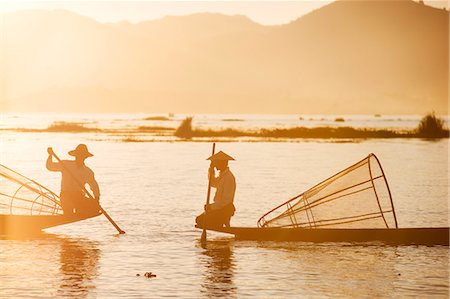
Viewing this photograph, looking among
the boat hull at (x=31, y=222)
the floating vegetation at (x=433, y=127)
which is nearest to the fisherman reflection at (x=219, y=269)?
the boat hull at (x=31, y=222)

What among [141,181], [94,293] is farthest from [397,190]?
[94,293]

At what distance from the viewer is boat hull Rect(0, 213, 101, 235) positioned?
2138 centimetres

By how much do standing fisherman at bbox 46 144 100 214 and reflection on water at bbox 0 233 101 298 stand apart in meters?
0.79

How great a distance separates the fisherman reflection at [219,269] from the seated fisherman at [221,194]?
548 millimetres

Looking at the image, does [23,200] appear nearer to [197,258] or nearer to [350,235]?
[197,258]

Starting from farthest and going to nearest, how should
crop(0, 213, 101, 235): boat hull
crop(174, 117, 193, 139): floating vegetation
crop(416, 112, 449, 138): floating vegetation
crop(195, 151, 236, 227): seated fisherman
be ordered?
crop(174, 117, 193, 139): floating vegetation
crop(416, 112, 449, 138): floating vegetation
crop(0, 213, 101, 235): boat hull
crop(195, 151, 236, 227): seated fisherman

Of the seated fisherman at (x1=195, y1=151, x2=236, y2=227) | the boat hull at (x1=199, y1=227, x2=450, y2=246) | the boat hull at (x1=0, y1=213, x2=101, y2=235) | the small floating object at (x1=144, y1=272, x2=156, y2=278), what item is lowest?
the small floating object at (x1=144, y1=272, x2=156, y2=278)

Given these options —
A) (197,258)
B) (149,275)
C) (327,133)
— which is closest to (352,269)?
(197,258)

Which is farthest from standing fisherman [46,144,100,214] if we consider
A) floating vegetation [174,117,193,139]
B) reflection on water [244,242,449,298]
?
floating vegetation [174,117,193,139]

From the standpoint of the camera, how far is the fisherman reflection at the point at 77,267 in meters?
15.8

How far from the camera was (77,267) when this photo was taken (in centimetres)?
1792

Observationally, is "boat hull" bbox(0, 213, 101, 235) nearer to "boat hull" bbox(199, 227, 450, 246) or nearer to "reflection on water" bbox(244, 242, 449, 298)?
"boat hull" bbox(199, 227, 450, 246)

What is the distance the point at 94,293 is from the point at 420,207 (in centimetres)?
1665

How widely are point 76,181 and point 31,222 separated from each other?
5.02 ft
